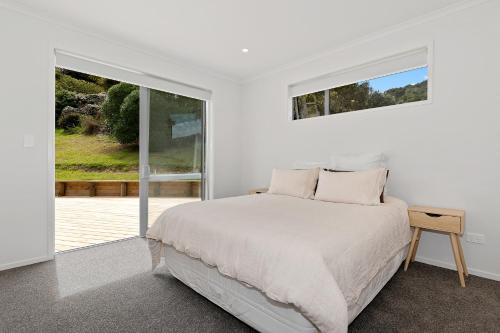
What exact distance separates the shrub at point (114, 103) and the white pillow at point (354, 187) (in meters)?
5.74

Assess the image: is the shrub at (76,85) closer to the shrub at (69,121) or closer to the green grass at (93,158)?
the shrub at (69,121)

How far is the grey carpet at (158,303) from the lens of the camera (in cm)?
168

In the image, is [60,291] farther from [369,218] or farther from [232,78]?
[232,78]

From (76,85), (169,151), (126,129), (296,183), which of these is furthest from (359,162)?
(76,85)

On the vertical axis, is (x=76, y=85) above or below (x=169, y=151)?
above

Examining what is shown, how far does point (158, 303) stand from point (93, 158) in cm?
761

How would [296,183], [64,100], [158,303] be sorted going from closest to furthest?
[158,303] → [296,183] → [64,100]

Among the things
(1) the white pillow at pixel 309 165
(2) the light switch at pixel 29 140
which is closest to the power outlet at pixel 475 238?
(1) the white pillow at pixel 309 165

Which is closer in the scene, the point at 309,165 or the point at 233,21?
the point at 233,21

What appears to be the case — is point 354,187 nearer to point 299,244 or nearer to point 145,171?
point 299,244

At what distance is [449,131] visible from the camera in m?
2.60

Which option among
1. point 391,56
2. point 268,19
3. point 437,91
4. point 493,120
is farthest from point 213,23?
point 493,120

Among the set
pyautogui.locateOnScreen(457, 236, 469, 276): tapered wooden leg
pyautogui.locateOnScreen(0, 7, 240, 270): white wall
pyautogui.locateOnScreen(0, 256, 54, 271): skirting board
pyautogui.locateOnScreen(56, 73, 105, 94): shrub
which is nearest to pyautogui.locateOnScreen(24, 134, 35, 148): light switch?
pyautogui.locateOnScreen(0, 7, 240, 270): white wall

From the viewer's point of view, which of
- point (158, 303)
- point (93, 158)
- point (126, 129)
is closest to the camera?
point (158, 303)
